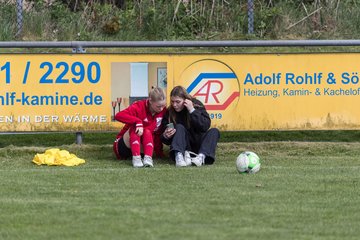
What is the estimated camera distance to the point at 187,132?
38.0ft

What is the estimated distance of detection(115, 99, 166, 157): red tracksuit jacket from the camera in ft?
37.6

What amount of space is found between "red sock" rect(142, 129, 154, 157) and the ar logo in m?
1.65

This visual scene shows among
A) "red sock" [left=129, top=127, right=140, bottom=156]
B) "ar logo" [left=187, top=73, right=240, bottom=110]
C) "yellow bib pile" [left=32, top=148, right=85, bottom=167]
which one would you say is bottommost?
"yellow bib pile" [left=32, top=148, right=85, bottom=167]

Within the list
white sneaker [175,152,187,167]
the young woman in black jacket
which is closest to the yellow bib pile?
the young woman in black jacket

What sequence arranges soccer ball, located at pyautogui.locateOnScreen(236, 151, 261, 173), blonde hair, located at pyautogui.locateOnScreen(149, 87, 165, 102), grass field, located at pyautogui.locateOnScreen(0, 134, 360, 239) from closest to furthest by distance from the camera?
grass field, located at pyautogui.locateOnScreen(0, 134, 360, 239) < soccer ball, located at pyautogui.locateOnScreen(236, 151, 261, 173) < blonde hair, located at pyautogui.locateOnScreen(149, 87, 165, 102)

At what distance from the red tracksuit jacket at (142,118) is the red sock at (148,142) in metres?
0.13

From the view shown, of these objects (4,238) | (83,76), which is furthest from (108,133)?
(4,238)

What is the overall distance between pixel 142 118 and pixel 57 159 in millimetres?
1176

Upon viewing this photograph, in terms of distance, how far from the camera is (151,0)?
18031mm

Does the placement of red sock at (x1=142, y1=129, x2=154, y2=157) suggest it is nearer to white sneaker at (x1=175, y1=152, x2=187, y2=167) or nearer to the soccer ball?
white sneaker at (x1=175, y1=152, x2=187, y2=167)

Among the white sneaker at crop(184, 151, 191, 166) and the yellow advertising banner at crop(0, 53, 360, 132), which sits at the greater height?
the yellow advertising banner at crop(0, 53, 360, 132)

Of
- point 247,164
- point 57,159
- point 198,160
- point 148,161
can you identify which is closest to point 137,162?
point 148,161

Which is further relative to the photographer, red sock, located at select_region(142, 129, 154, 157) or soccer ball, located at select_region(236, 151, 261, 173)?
red sock, located at select_region(142, 129, 154, 157)

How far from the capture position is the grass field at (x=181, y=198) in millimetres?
7305
